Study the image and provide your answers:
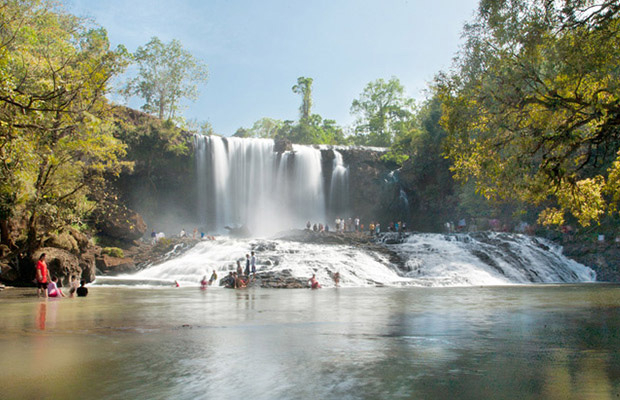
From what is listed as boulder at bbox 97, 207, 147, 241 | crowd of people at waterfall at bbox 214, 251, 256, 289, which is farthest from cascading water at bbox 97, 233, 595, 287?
boulder at bbox 97, 207, 147, 241

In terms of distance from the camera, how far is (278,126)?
279 feet

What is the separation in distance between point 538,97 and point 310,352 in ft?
27.7

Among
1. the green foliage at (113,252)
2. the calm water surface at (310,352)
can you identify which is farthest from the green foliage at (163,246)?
the calm water surface at (310,352)

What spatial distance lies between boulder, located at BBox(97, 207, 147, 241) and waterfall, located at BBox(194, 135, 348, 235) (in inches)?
472

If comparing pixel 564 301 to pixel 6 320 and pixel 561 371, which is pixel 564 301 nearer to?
pixel 561 371

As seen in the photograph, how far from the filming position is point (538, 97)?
1154 cm

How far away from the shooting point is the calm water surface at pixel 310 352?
4863 mm

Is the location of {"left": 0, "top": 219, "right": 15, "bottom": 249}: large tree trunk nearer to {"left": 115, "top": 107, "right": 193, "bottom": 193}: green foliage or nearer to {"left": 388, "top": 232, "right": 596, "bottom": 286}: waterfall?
{"left": 388, "top": 232, "right": 596, "bottom": 286}: waterfall

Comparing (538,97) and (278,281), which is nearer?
(538,97)

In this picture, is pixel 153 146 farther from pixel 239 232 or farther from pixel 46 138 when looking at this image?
pixel 46 138

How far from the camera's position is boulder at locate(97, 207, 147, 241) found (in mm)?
33312

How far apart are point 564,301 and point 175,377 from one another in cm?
1286

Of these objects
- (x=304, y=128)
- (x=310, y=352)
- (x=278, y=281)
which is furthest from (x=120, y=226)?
(x=304, y=128)

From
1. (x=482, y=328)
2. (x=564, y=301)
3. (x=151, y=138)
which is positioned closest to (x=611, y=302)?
(x=564, y=301)
